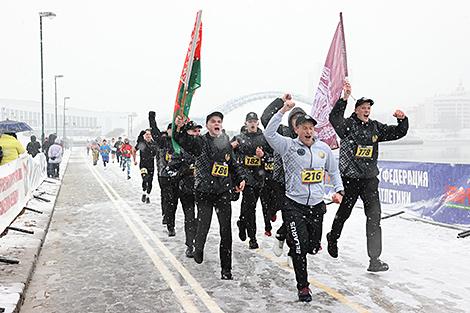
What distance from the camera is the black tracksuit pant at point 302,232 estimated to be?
16.4 ft

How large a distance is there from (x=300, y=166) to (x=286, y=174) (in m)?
0.22

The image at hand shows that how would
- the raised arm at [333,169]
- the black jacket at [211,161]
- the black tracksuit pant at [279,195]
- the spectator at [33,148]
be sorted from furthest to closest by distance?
the spectator at [33,148] < the black tracksuit pant at [279,195] < the black jacket at [211,161] < the raised arm at [333,169]

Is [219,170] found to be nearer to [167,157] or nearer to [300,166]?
[300,166]

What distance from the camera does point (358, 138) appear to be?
19.6 ft

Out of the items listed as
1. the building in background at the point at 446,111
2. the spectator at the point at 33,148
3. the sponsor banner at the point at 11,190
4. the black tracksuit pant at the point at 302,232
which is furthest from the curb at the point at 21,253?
the building in background at the point at 446,111

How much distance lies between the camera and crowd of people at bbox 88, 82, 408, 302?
5.11 metres

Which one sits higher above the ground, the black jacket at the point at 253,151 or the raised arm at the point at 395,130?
the raised arm at the point at 395,130

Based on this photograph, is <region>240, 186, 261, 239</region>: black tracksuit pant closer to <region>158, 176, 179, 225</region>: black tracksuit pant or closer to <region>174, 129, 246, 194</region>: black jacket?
<region>158, 176, 179, 225</region>: black tracksuit pant

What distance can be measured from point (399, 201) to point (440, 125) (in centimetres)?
17836

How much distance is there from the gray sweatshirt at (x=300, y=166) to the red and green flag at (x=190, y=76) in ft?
3.90

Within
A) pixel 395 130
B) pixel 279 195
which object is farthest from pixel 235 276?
pixel 395 130

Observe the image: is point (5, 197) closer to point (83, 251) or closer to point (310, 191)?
point (83, 251)

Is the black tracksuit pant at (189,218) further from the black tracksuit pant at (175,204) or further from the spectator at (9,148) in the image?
the spectator at (9,148)

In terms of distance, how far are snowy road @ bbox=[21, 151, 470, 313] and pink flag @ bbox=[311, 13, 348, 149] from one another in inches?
77.0
